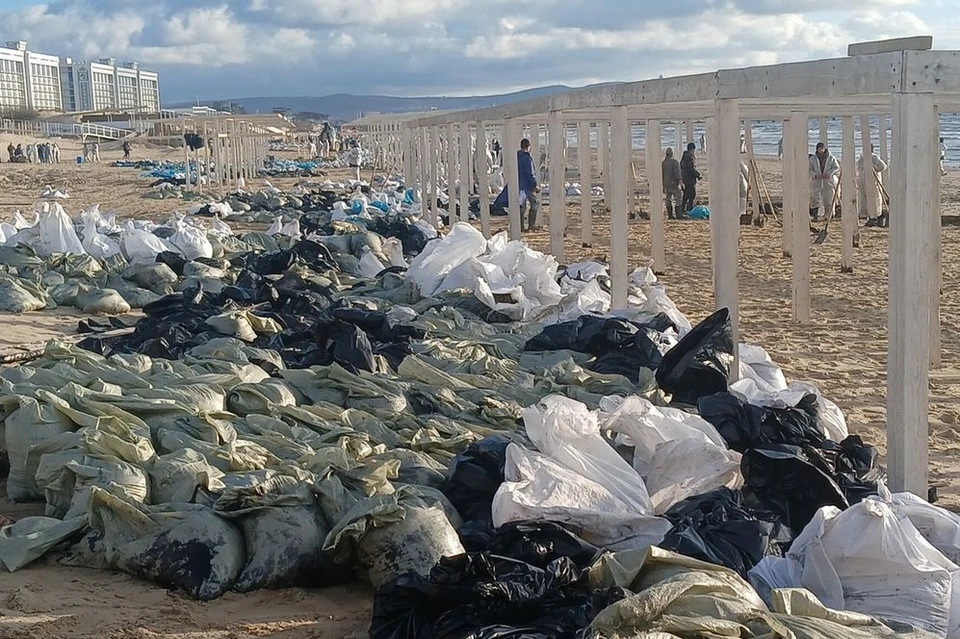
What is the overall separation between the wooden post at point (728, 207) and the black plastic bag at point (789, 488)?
71.7 inches

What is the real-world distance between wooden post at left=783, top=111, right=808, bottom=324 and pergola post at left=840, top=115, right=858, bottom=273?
276 centimetres

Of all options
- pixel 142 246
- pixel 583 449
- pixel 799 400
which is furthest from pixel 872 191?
pixel 583 449

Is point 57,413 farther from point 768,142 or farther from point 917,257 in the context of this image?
point 768,142

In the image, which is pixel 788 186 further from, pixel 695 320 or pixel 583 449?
pixel 583 449

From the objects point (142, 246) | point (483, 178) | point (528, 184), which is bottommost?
point (142, 246)

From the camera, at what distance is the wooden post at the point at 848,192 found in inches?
508

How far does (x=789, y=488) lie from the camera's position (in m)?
4.35

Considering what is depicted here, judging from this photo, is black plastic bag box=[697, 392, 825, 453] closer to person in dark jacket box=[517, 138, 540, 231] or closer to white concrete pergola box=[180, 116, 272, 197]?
person in dark jacket box=[517, 138, 540, 231]

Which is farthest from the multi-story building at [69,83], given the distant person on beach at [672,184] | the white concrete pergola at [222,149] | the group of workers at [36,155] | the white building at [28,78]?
the distant person on beach at [672,184]

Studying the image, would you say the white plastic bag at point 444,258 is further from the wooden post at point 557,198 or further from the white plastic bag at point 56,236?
the white plastic bag at point 56,236

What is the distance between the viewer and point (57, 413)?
17.1ft

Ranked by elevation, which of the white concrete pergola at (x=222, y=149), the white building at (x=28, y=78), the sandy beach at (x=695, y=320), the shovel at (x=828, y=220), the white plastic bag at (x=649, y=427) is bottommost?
the sandy beach at (x=695, y=320)

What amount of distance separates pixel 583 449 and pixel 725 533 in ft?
2.37

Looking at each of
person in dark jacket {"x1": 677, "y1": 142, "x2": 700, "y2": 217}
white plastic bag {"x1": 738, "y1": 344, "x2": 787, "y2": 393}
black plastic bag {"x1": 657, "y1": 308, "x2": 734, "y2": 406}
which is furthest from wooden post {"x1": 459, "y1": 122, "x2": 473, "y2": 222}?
black plastic bag {"x1": 657, "y1": 308, "x2": 734, "y2": 406}
